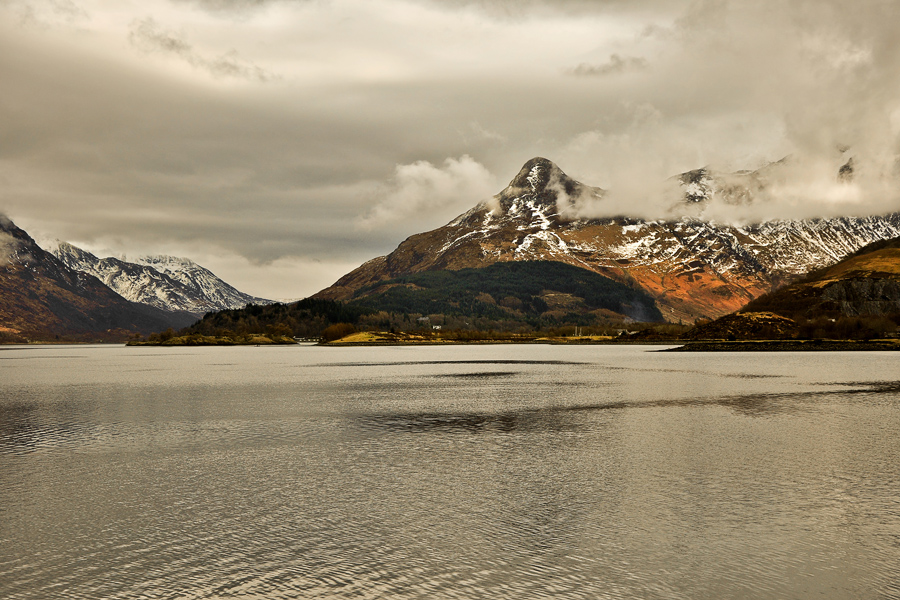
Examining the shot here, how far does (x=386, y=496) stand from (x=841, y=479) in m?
19.7

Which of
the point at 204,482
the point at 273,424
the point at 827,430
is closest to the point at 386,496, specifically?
the point at 204,482

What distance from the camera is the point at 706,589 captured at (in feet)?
53.8

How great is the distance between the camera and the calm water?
56.3 feet

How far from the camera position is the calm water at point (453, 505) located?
56.3 feet

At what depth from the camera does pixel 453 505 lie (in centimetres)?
2469

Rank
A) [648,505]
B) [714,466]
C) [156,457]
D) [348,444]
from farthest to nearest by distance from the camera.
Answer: [348,444], [156,457], [714,466], [648,505]

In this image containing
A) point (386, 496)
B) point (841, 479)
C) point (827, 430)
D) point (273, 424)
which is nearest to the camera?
point (386, 496)

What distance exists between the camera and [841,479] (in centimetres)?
2845

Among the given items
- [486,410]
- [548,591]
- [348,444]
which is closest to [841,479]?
[548,591]

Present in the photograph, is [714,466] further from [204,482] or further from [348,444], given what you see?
[204,482]

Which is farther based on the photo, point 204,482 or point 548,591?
point 204,482

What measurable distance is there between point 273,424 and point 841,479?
36137 millimetres

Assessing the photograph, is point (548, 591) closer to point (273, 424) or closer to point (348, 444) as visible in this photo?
point (348, 444)

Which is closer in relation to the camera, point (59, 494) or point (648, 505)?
point (648, 505)
